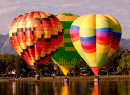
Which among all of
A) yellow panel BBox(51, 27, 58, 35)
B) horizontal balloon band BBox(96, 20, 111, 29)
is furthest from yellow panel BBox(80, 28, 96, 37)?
yellow panel BBox(51, 27, 58, 35)

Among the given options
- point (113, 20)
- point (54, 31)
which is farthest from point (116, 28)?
point (54, 31)

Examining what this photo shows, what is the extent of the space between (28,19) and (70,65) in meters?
13.0

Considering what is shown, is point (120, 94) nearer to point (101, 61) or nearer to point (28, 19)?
point (101, 61)

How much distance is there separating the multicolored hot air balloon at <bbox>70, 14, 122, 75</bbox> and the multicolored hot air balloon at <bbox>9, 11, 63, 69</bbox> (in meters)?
5.45

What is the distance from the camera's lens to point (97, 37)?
48.1 m

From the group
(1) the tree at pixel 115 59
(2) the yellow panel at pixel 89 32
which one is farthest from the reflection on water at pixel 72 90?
(1) the tree at pixel 115 59

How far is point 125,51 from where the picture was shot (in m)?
114

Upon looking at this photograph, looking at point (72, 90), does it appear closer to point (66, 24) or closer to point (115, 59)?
point (66, 24)

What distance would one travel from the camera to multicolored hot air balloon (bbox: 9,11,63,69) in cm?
5091

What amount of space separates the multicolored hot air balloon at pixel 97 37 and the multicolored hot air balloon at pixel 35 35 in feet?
17.9

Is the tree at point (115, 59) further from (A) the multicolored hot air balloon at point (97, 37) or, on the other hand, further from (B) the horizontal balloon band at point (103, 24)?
(B) the horizontal balloon band at point (103, 24)

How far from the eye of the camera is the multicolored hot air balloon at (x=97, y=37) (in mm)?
48100

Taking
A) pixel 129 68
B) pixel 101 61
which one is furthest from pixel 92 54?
pixel 129 68

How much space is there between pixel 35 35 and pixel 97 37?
10527 millimetres
